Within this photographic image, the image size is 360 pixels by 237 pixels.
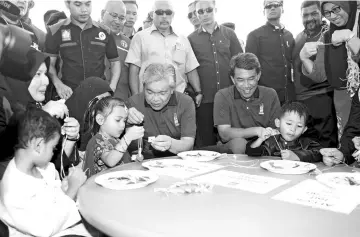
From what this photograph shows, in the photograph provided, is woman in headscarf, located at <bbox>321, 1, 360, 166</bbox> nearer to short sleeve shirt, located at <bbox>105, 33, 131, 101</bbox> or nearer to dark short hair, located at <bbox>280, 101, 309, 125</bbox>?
dark short hair, located at <bbox>280, 101, 309, 125</bbox>

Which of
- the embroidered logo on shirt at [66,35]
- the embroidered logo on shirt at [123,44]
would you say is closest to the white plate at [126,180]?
the embroidered logo on shirt at [66,35]

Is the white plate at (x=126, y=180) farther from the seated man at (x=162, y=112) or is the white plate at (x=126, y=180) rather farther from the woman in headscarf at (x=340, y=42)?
the woman in headscarf at (x=340, y=42)

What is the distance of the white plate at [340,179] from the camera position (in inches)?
60.7

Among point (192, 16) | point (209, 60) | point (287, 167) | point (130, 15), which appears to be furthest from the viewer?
point (192, 16)

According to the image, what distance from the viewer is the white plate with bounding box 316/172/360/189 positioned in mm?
1543

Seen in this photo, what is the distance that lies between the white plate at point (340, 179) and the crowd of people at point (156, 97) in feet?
1.09

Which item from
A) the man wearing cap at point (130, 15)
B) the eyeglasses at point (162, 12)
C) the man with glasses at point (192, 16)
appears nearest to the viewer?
the eyeglasses at point (162, 12)

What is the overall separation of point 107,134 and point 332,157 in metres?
1.44

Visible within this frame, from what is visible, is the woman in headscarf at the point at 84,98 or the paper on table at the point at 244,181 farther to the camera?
the woman in headscarf at the point at 84,98

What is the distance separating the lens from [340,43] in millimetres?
3314

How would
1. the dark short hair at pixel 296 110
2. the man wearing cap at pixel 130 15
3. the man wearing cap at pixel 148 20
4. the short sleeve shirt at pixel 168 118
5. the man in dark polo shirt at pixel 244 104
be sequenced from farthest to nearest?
the man wearing cap at pixel 148 20 → the man wearing cap at pixel 130 15 → the man in dark polo shirt at pixel 244 104 → the short sleeve shirt at pixel 168 118 → the dark short hair at pixel 296 110

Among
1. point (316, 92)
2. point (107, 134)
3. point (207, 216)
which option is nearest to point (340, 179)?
point (207, 216)

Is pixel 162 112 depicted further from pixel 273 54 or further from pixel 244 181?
pixel 273 54

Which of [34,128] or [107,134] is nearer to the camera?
[34,128]
